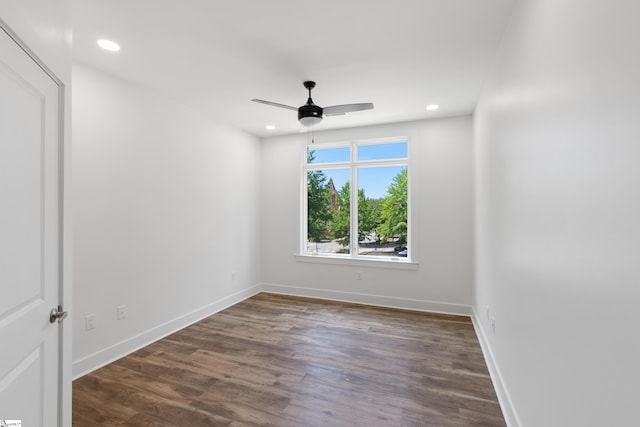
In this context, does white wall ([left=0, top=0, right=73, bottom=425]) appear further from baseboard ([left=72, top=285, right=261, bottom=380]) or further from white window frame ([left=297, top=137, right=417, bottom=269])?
white window frame ([left=297, top=137, right=417, bottom=269])

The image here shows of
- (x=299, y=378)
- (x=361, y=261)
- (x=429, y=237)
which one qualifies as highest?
(x=429, y=237)

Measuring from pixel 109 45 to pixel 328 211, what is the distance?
344cm

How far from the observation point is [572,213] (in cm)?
113

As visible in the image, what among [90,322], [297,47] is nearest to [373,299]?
[90,322]

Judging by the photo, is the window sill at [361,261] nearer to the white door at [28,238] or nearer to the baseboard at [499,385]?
the baseboard at [499,385]

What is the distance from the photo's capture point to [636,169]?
779mm

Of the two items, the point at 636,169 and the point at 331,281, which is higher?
the point at 636,169

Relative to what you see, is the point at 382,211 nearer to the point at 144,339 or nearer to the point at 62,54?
the point at 144,339

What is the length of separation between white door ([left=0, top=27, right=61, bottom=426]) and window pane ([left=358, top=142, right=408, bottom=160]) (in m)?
3.85

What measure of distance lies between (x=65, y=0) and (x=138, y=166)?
180cm

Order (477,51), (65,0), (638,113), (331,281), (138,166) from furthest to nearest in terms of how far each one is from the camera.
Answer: (331,281), (138,166), (477,51), (65,0), (638,113)

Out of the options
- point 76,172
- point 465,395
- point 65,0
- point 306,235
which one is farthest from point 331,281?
point 65,0

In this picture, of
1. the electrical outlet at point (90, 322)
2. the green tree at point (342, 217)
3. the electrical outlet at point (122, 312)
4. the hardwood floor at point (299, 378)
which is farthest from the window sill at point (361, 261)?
the electrical outlet at point (90, 322)

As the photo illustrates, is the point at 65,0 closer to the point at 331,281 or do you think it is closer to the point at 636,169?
the point at 636,169
